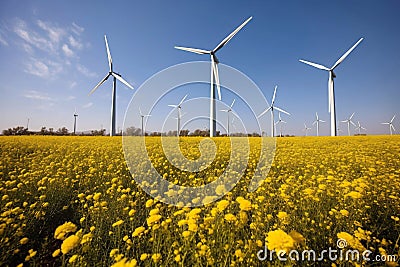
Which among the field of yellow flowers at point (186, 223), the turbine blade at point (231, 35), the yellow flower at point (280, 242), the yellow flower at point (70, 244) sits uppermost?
the turbine blade at point (231, 35)

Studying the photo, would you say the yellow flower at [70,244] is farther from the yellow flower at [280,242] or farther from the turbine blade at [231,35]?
the turbine blade at [231,35]

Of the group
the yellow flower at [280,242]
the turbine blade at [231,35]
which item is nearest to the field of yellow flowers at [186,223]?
the yellow flower at [280,242]

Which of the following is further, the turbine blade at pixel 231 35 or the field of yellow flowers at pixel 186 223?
the turbine blade at pixel 231 35

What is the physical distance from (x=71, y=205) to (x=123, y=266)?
3.63m

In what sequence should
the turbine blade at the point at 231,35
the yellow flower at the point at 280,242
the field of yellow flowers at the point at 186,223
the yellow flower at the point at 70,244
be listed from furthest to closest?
the turbine blade at the point at 231,35 < the field of yellow flowers at the point at 186,223 < the yellow flower at the point at 70,244 < the yellow flower at the point at 280,242

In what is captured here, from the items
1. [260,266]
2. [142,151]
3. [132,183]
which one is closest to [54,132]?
[142,151]

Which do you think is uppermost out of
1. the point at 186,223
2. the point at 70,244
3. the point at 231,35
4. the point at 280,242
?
the point at 231,35

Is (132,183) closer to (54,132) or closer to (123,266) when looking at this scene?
(123,266)

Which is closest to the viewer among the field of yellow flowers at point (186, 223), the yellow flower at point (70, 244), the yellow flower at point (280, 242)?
the yellow flower at point (280, 242)

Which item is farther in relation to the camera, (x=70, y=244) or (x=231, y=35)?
(x=231, y=35)

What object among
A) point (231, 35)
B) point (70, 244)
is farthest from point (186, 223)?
point (231, 35)

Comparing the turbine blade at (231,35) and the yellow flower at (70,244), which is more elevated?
the turbine blade at (231,35)

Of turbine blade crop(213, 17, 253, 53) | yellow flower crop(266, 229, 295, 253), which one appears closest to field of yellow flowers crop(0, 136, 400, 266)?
yellow flower crop(266, 229, 295, 253)

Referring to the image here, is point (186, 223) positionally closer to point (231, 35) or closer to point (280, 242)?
point (280, 242)
